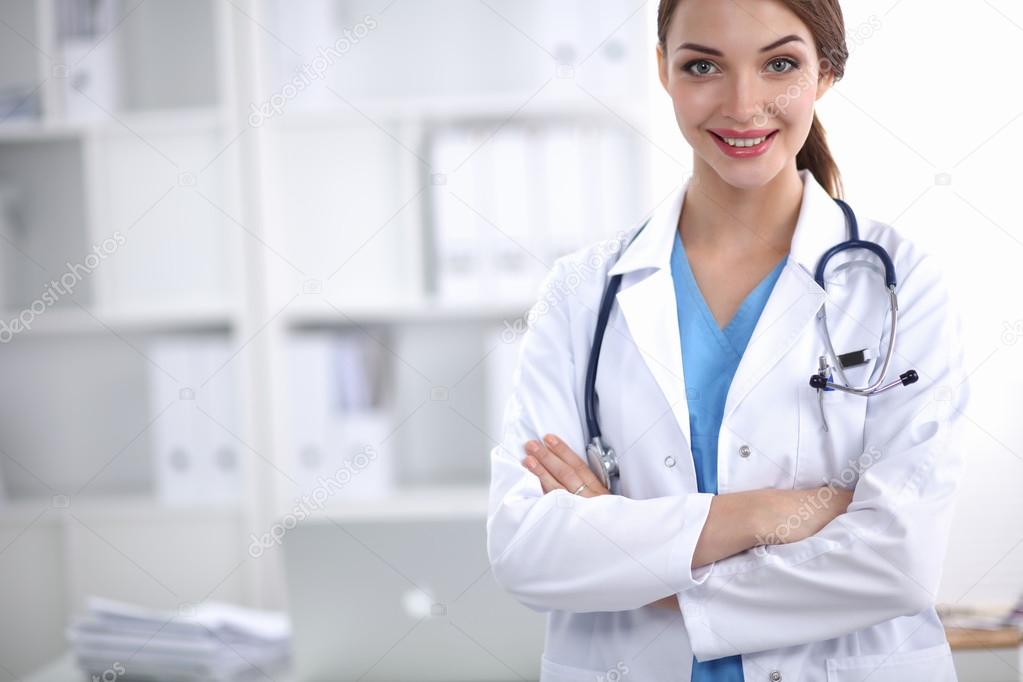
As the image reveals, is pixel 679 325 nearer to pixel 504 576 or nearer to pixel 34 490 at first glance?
pixel 504 576

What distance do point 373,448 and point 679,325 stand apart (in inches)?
56.9

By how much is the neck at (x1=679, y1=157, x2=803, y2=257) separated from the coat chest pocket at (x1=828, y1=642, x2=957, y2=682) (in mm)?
542

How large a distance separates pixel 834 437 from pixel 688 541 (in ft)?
0.75

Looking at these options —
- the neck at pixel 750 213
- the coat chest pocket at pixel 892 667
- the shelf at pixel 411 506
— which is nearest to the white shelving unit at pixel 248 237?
the shelf at pixel 411 506

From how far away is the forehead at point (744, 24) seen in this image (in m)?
1.19

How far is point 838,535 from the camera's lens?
1143 mm

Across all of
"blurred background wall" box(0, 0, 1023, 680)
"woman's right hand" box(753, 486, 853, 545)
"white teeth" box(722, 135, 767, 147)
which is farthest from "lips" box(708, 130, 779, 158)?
"blurred background wall" box(0, 0, 1023, 680)

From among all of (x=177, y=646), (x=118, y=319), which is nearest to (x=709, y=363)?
(x=177, y=646)

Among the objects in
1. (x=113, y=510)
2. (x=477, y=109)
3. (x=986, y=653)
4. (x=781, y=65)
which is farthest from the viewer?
(x=113, y=510)

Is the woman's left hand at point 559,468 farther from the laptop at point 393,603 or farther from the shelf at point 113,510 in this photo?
the shelf at point 113,510

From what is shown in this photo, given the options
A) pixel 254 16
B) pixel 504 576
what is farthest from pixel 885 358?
pixel 254 16

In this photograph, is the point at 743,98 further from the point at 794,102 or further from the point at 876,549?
the point at 876,549

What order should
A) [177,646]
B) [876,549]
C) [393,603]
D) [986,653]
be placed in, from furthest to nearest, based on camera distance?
1. [986,653]
2. [177,646]
3. [393,603]
4. [876,549]

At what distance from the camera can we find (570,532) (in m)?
1.22
